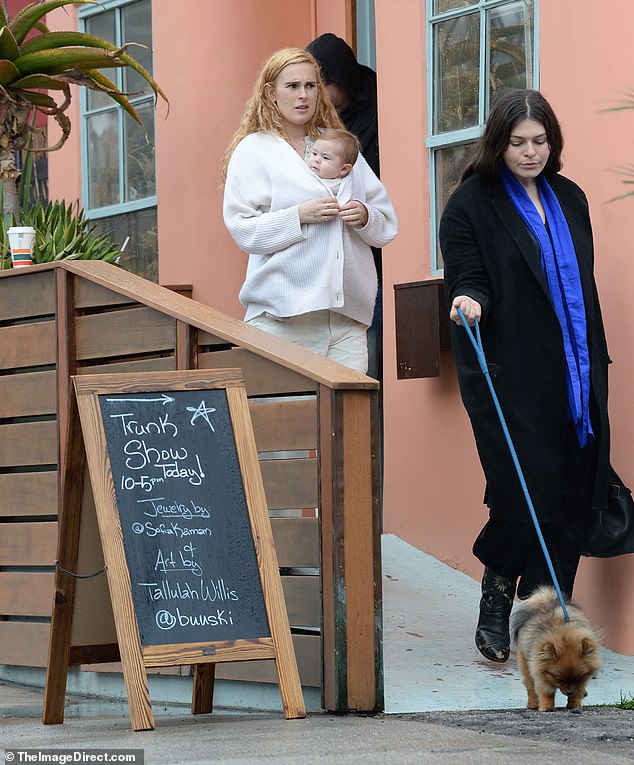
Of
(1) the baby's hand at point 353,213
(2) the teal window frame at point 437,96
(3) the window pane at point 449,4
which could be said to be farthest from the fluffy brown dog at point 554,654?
(3) the window pane at point 449,4

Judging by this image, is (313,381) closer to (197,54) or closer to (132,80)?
(197,54)

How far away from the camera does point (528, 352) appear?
5.23m

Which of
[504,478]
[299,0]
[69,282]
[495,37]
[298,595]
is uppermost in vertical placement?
[299,0]

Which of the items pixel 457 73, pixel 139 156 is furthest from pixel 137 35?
pixel 457 73

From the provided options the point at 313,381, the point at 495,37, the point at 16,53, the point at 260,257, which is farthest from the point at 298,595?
the point at 16,53

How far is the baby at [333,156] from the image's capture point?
5.50 meters

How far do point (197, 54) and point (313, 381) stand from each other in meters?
4.61

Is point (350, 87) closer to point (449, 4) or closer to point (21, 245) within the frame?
point (449, 4)

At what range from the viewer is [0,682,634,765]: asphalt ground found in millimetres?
3783

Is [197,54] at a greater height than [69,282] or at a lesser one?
greater

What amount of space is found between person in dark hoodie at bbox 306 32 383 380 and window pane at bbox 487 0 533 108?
87cm

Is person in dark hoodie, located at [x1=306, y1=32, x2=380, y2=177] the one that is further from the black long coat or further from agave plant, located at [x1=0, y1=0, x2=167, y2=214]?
the black long coat

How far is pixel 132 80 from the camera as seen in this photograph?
377 inches

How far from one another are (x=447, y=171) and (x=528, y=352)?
180cm
